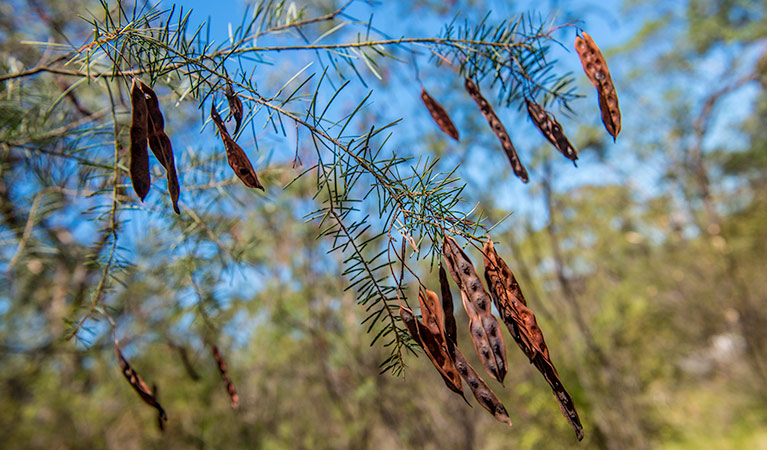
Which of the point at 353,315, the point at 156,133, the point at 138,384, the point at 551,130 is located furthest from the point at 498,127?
the point at 353,315

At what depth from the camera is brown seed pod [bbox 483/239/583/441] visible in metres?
0.33

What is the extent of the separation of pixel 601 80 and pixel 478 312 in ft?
0.90

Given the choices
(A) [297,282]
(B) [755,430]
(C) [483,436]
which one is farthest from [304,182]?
(B) [755,430]

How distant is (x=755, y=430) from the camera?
5.69m

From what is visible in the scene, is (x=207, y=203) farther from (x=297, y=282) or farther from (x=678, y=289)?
(x=678, y=289)

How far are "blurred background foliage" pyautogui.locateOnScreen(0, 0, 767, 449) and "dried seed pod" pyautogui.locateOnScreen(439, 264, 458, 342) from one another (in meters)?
0.11

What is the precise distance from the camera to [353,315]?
111 inches

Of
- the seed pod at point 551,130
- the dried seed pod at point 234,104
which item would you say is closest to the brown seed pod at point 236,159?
the dried seed pod at point 234,104

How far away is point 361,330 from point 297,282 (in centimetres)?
55

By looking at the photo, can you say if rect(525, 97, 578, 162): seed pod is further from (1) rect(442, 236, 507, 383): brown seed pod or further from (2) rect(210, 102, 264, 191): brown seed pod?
(2) rect(210, 102, 264, 191): brown seed pod

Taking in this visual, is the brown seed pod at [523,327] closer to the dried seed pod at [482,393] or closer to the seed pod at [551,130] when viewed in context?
Answer: the dried seed pod at [482,393]

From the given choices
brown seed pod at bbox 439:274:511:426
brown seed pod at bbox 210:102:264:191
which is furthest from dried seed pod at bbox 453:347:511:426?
brown seed pod at bbox 210:102:264:191

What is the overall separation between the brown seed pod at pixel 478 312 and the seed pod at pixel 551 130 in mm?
188

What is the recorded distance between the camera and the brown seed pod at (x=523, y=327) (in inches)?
13.1
